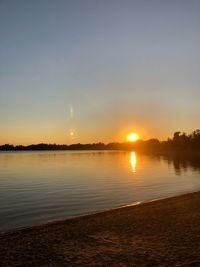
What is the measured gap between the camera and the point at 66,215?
22.5 meters

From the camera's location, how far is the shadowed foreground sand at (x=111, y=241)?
1147 cm

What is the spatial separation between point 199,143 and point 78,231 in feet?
555

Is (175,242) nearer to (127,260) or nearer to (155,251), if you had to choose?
(155,251)

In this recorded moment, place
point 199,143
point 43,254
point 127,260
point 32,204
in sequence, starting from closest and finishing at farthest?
point 127,260, point 43,254, point 32,204, point 199,143

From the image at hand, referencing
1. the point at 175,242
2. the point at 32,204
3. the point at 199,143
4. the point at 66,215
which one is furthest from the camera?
the point at 199,143

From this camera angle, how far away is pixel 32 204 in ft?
88.2

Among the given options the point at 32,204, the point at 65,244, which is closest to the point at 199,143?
the point at 32,204

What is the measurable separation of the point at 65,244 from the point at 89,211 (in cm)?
1024

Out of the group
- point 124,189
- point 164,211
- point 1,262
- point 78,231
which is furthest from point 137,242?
point 124,189

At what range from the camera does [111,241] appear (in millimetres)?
14016

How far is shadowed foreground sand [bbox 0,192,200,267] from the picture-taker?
452 inches

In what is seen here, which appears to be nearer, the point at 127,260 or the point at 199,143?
the point at 127,260

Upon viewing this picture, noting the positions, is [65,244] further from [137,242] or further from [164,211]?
[164,211]

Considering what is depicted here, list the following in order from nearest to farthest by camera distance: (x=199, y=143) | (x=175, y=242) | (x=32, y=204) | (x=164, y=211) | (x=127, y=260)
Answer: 1. (x=127, y=260)
2. (x=175, y=242)
3. (x=164, y=211)
4. (x=32, y=204)
5. (x=199, y=143)
